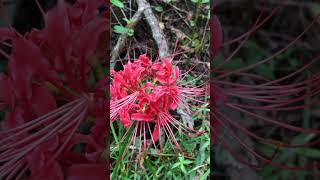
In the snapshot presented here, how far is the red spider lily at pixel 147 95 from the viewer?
2.56ft

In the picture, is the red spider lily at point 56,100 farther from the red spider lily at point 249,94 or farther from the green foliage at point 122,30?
the red spider lily at point 249,94

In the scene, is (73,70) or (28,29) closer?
(73,70)

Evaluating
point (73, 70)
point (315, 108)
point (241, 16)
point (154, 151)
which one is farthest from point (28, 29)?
point (315, 108)

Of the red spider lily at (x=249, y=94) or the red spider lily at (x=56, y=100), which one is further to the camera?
the red spider lily at (x=249, y=94)

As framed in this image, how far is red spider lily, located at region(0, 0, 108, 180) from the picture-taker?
2.42ft

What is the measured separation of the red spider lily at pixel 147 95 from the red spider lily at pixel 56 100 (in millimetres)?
43

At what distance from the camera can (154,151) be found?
81cm

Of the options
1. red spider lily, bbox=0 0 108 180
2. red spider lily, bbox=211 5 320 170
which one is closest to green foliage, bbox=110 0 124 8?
red spider lily, bbox=0 0 108 180

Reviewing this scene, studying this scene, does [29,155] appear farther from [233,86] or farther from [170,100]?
[233,86]

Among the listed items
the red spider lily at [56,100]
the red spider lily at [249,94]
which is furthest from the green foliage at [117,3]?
the red spider lily at [249,94]

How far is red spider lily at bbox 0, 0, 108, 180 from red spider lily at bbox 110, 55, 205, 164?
1.7 inches

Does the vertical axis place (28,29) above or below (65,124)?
above

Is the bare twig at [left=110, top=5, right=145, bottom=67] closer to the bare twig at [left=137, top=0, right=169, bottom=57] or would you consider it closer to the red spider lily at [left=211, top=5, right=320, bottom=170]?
the bare twig at [left=137, top=0, right=169, bottom=57]

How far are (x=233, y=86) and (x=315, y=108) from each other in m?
0.34
